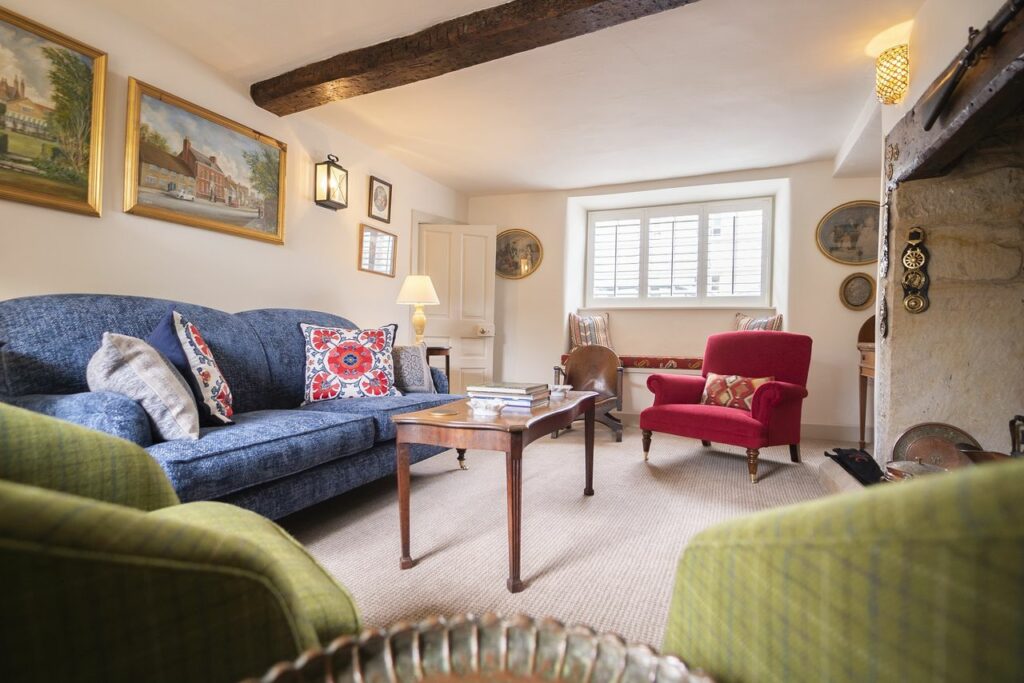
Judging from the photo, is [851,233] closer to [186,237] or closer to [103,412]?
[186,237]

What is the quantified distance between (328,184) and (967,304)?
12.9ft

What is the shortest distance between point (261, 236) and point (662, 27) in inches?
107

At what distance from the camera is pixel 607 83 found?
3.21 m

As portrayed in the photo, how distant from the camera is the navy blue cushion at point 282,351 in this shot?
9.29ft

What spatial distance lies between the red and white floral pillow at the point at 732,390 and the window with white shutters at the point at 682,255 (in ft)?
6.75

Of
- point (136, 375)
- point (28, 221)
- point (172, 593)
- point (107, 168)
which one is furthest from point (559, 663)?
point (107, 168)

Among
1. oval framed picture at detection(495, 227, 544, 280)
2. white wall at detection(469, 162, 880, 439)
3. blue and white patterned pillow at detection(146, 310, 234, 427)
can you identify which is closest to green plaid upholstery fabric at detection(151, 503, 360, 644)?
blue and white patterned pillow at detection(146, 310, 234, 427)

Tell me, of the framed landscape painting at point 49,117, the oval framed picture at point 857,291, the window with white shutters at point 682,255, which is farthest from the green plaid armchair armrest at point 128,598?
the window with white shutters at point 682,255

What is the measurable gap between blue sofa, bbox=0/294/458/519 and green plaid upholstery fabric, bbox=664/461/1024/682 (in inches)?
65.3

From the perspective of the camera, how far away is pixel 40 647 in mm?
352

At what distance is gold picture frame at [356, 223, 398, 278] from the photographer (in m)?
4.27

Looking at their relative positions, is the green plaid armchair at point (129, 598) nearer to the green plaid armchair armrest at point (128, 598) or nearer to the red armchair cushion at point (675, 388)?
the green plaid armchair armrest at point (128, 598)

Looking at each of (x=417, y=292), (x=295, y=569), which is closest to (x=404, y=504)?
(x=295, y=569)

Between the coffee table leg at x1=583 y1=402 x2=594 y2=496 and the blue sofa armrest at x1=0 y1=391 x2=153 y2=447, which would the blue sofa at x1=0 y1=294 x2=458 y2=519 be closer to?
the blue sofa armrest at x1=0 y1=391 x2=153 y2=447
